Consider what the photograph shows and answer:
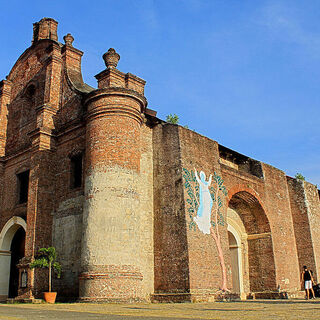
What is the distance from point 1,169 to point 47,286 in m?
6.06

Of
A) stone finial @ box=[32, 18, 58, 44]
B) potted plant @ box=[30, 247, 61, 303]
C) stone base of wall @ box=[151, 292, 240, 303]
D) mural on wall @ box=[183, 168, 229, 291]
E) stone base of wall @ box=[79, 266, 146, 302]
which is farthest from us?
stone finial @ box=[32, 18, 58, 44]

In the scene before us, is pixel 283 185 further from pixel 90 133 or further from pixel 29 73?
pixel 29 73

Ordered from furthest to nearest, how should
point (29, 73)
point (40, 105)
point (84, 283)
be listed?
point (29, 73)
point (40, 105)
point (84, 283)

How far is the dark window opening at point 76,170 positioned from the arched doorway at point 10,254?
2812 mm

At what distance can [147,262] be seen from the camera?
483 inches

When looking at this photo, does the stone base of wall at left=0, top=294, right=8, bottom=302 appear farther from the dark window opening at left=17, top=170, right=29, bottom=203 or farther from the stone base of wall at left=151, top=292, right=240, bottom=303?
the stone base of wall at left=151, top=292, right=240, bottom=303

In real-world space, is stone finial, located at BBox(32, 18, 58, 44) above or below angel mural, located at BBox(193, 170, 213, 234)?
above

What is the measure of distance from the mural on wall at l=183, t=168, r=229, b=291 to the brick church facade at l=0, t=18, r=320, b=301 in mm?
47

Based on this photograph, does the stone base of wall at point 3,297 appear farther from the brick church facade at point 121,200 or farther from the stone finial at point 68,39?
the stone finial at point 68,39

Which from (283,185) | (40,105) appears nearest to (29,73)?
(40,105)

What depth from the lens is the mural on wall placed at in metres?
12.5

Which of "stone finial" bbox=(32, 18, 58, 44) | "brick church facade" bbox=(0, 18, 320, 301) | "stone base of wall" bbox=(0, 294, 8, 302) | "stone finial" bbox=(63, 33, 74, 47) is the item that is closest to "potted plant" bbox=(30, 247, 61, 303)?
"brick church facade" bbox=(0, 18, 320, 301)

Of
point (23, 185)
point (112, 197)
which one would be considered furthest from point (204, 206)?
point (23, 185)

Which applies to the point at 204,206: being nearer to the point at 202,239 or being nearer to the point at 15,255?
the point at 202,239
